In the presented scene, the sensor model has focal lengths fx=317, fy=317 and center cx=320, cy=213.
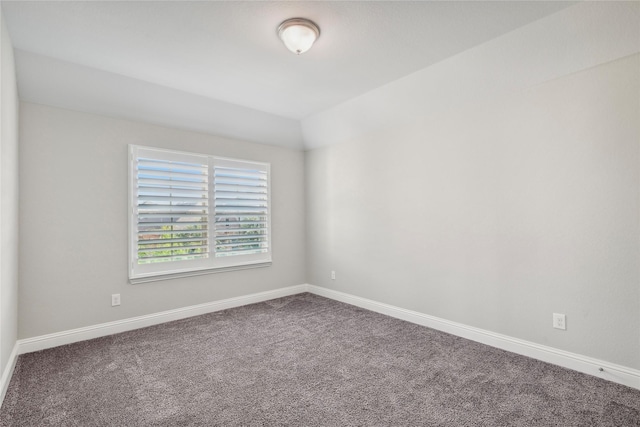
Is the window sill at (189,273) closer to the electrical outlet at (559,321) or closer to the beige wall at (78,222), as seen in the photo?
the beige wall at (78,222)

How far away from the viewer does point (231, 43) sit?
2496 millimetres

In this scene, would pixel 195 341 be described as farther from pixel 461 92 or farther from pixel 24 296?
pixel 461 92

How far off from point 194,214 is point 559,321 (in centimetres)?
373

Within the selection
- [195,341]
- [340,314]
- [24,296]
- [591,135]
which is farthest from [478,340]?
[24,296]

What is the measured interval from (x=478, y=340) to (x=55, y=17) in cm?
420

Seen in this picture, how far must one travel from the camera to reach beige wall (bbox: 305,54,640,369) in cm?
222

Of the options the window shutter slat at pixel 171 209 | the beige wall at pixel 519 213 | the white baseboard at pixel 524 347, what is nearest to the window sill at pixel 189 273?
the window shutter slat at pixel 171 209

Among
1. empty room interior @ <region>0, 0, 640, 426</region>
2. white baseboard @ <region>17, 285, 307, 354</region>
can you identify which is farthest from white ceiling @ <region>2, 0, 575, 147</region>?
white baseboard @ <region>17, 285, 307, 354</region>

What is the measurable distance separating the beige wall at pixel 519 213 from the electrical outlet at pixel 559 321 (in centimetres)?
5

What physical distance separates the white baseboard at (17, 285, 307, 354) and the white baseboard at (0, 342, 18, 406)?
14 cm

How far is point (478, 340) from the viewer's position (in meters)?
2.95

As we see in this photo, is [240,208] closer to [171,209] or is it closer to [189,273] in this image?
[171,209]

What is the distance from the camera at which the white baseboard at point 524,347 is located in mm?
2203

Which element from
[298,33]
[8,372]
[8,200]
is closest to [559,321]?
[298,33]
